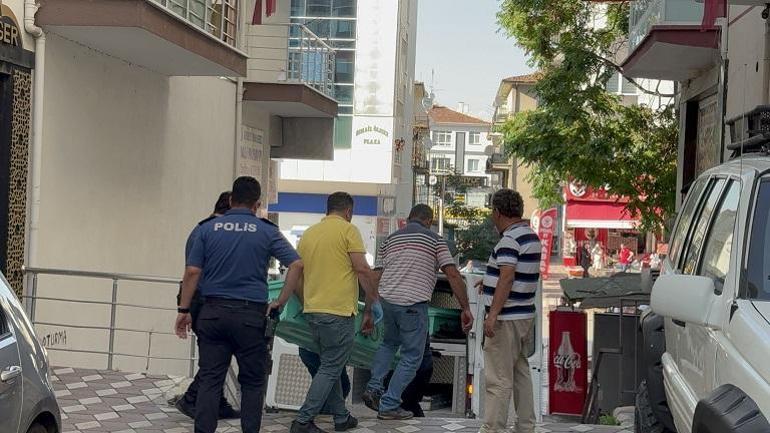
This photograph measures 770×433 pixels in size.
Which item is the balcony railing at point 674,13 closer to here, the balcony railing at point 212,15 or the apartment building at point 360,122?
the balcony railing at point 212,15

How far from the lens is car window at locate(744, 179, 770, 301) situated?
14.5 ft

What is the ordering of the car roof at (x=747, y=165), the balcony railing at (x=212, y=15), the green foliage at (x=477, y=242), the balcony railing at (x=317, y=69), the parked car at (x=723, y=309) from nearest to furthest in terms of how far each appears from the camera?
1. the parked car at (x=723, y=309)
2. the car roof at (x=747, y=165)
3. the balcony railing at (x=212, y=15)
4. the balcony railing at (x=317, y=69)
5. the green foliage at (x=477, y=242)

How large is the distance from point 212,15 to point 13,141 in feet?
21.2

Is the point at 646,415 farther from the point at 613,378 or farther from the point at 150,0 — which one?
the point at 150,0

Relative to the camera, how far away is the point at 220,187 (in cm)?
1842

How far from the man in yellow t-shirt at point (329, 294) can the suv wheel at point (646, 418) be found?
2201 millimetres

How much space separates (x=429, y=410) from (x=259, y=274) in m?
4.10

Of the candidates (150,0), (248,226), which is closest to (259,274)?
(248,226)

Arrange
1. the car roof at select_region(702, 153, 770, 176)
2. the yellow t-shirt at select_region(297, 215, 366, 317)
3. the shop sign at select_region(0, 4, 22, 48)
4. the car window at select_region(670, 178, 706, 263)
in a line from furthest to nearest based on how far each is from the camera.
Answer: the shop sign at select_region(0, 4, 22, 48)
the yellow t-shirt at select_region(297, 215, 366, 317)
the car window at select_region(670, 178, 706, 263)
the car roof at select_region(702, 153, 770, 176)

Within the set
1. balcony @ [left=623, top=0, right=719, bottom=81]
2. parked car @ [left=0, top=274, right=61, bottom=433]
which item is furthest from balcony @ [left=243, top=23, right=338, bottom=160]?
parked car @ [left=0, top=274, right=61, bottom=433]

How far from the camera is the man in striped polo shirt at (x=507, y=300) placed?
768 cm

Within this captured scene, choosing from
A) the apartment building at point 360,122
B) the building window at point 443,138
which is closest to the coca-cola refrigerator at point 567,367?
the apartment building at point 360,122

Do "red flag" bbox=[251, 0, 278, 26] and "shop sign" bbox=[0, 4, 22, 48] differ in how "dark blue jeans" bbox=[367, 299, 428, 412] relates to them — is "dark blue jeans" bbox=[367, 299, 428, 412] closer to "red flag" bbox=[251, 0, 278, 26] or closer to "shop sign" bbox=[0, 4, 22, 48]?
"shop sign" bbox=[0, 4, 22, 48]

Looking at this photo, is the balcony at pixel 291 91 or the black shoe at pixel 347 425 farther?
the balcony at pixel 291 91
